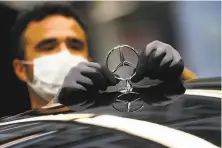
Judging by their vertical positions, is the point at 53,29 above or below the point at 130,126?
above

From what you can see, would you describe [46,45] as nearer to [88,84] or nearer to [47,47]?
[47,47]

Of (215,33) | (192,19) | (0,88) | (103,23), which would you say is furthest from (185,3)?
(0,88)

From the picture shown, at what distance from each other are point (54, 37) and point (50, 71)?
0.16m

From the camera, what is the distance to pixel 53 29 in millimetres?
2084

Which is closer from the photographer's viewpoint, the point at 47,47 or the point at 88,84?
the point at 88,84

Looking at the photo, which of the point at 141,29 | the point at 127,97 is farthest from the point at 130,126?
the point at 141,29

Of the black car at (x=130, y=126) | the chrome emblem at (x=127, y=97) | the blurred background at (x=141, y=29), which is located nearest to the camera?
the black car at (x=130, y=126)

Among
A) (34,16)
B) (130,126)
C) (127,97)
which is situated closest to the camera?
(130,126)

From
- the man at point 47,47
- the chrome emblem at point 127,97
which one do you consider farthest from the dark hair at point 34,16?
the chrome emblem at point 127,97

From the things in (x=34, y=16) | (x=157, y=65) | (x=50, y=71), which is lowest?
(x=50, y=71)

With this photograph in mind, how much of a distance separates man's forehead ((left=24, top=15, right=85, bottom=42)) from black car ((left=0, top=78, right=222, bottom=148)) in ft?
4.41

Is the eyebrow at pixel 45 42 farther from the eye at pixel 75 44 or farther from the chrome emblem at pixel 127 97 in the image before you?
the chrome emblem at pixel 127 97

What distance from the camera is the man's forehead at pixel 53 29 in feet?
6.80

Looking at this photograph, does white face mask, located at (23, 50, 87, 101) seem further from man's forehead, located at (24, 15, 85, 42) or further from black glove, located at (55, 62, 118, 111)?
black glove, located at (55, 62, 118, 111)
